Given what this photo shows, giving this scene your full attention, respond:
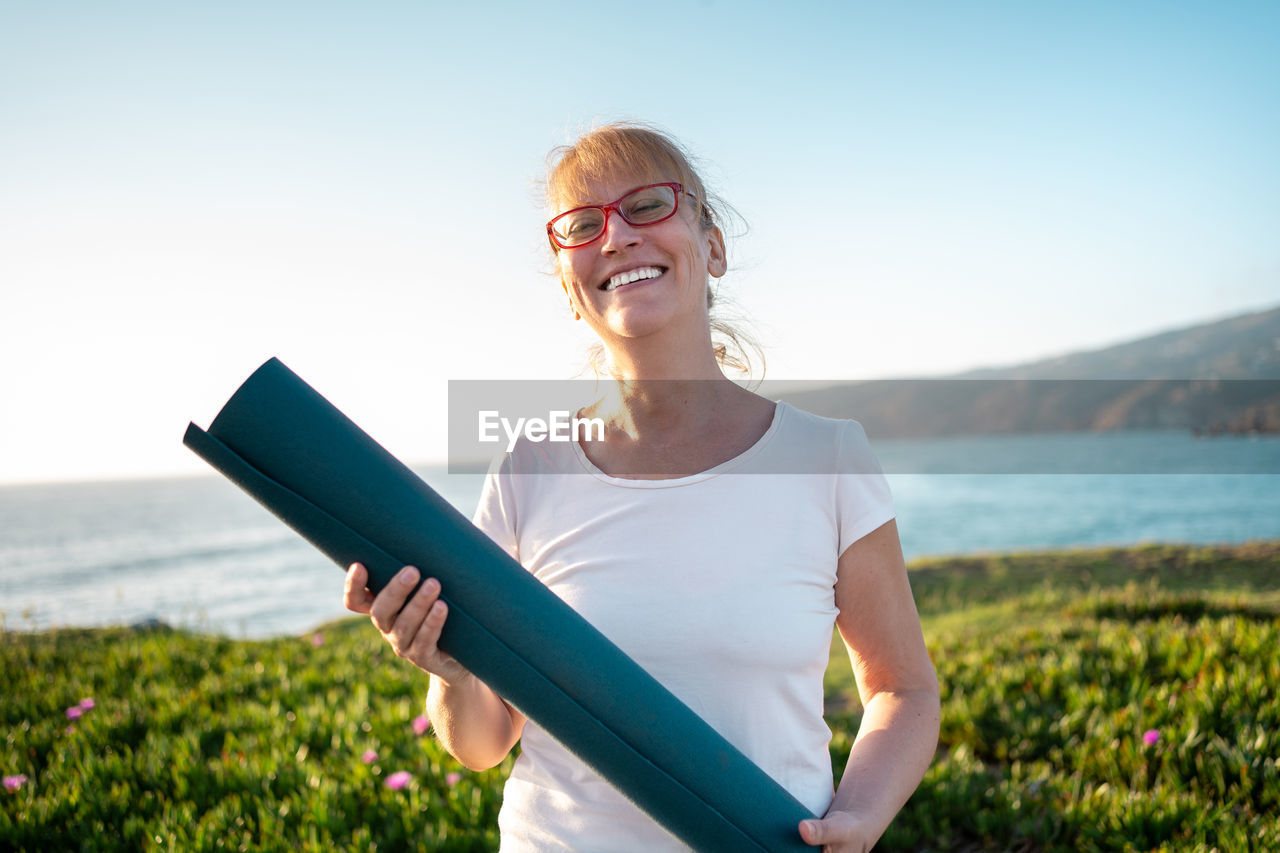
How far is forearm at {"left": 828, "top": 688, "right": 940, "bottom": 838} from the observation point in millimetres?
1383

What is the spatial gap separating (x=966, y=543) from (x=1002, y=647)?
44828 mm

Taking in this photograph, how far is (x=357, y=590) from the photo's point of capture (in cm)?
122

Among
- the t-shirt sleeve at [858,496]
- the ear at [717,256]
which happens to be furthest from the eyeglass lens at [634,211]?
the t-shirt sleeve at [858,496]

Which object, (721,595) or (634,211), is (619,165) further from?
(721,595)

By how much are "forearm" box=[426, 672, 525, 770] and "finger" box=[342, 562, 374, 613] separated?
0.78 feet

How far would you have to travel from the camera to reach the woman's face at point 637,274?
5.35ft

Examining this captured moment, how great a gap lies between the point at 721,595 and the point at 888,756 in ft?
1.38

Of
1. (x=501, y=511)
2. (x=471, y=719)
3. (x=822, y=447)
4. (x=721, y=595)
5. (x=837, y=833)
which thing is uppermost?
(x=822, y=447)

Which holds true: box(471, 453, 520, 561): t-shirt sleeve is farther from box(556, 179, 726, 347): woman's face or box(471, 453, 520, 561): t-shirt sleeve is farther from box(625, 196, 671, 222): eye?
box(625, 196, 671, 222): eye

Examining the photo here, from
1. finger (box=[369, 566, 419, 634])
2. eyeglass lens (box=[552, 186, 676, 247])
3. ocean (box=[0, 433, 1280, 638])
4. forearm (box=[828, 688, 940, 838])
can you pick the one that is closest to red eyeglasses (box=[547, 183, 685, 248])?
eyeglass lens (box=[552, 186, 676, 247])

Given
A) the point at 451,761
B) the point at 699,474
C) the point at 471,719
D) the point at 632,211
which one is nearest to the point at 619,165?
the point at 632,211

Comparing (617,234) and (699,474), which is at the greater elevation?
(617,234)

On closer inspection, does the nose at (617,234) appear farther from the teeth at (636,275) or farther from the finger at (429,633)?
the finger at (429,633)

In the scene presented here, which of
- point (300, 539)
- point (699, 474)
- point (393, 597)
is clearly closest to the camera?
point (393, 597)
